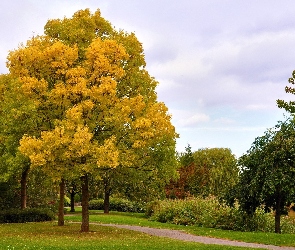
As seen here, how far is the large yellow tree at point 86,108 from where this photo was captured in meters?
19.5

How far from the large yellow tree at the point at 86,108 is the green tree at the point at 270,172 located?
4145 mm

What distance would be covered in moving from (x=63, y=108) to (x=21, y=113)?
85.4 inches

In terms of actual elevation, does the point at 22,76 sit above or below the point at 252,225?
above

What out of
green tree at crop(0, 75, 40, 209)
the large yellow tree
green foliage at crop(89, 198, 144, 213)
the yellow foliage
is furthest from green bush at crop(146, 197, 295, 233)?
green foliage at crop(89, 198, 144, 213)

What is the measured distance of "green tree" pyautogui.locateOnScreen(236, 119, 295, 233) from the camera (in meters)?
21.2

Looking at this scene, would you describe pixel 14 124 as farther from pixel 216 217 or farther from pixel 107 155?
pixel 216 217

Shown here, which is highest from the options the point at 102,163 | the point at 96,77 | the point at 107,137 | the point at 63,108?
the point at 96,77

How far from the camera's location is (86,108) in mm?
20516

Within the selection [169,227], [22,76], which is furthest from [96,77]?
[169,227]

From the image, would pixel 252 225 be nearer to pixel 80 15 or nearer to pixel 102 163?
pixel 102 163

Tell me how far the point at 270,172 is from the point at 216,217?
283 inches

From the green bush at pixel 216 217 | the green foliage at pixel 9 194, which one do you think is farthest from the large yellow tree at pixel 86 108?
the green foliage at pixel 9 194

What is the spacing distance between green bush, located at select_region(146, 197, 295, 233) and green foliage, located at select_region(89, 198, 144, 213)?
16597 mm

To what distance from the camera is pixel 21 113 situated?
21859mm
